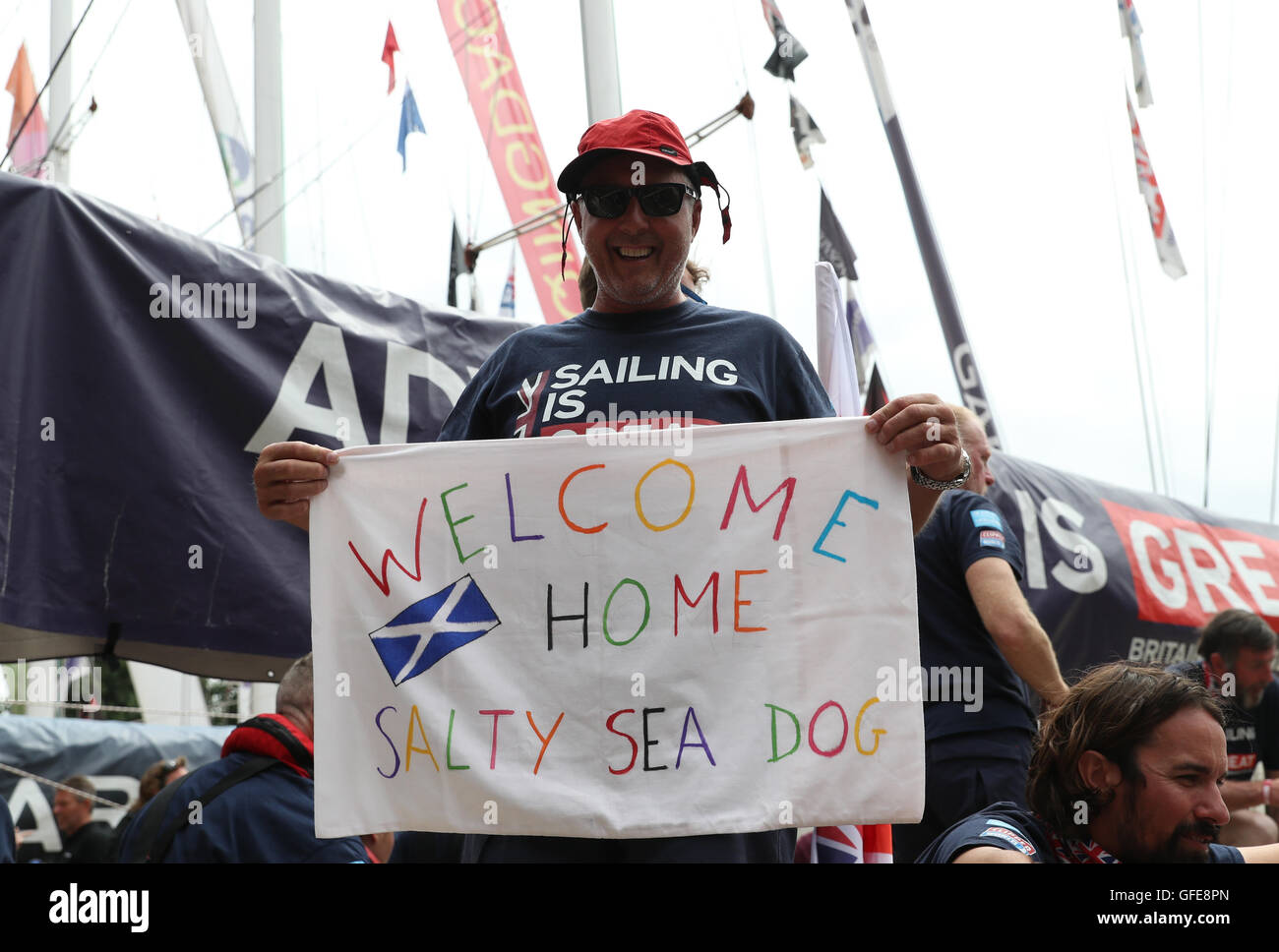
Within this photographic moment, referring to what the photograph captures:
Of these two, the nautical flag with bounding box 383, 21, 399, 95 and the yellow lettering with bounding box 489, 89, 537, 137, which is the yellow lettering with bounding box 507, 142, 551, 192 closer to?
the yellow lettering with bounding box 489, 89, 537, 137

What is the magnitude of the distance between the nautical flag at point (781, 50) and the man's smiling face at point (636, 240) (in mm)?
5033

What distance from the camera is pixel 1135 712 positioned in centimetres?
196

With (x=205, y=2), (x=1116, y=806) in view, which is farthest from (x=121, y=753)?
(x=1116, y=806)

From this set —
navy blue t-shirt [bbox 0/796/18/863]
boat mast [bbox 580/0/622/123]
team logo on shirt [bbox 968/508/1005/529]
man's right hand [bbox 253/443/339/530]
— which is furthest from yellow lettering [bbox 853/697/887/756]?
boat mast [bbox 580/0/622/123]

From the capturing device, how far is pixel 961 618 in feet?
10.6

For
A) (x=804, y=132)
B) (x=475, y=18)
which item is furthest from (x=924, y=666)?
(x=475, y=18)

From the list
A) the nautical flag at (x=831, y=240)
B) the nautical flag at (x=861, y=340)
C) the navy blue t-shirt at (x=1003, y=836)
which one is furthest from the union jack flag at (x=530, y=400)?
the nautical flag at (x=831, y=240)

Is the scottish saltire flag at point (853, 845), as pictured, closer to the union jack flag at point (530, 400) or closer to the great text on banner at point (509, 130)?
the union jack flag at point (530, 400)

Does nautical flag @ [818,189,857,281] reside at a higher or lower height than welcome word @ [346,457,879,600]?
higher

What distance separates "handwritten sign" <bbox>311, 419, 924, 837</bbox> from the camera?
2025 millimetres

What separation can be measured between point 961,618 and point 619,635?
144 centimetres

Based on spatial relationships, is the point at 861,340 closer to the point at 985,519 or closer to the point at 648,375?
the point at 985,519

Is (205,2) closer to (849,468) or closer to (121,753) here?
(121,753)

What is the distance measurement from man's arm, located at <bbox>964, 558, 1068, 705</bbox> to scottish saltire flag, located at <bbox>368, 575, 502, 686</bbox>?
1.46 m
